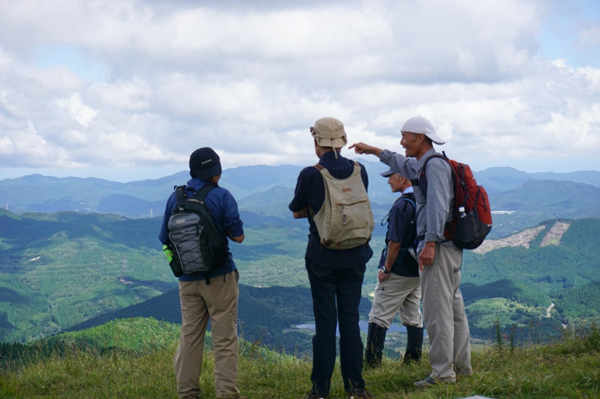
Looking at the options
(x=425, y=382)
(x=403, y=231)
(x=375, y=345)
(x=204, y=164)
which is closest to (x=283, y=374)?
(x=375, y=345)

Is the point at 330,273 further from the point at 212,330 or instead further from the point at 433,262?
the point at 212,330

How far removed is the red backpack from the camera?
5.01m

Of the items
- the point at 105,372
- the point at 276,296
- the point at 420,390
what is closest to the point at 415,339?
the point at 420,390

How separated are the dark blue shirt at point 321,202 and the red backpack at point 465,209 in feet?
2.45

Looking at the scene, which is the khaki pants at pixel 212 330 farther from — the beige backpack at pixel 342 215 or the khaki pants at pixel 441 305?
the khaki pants at pixel 441 305

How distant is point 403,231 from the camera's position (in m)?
6.02

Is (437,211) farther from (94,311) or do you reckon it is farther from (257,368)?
(94,311)

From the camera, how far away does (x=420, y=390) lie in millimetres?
5156

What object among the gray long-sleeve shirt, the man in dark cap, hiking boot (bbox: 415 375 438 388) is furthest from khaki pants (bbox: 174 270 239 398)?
the gray long-sleeve shirt

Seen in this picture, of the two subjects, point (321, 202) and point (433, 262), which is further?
point (433, 262)

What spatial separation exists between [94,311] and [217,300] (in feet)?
654

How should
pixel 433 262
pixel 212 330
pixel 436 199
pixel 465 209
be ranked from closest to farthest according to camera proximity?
pixel 436 199, pixel 465 209, pixel 433 262, pixel 212 330

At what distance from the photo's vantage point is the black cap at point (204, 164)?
5336 mm

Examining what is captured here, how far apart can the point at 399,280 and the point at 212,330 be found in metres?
2.18
